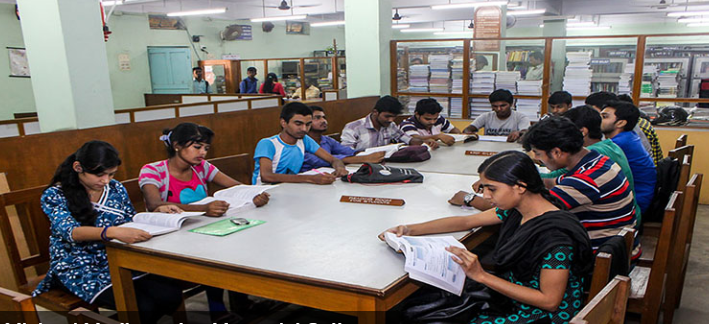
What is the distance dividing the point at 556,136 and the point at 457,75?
12.6 feet

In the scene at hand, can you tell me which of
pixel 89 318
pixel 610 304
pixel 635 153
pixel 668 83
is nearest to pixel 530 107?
pixel 668 83

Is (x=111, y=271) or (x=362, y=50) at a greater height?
(x=362, y=50)

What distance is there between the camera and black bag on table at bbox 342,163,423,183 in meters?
2.71

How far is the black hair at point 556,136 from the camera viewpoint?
76.1 inches

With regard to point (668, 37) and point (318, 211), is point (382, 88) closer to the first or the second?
point (668, 37)

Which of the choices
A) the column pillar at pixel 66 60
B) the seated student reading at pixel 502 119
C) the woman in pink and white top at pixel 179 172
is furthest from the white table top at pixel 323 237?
the seated student reading at pixel 502 119

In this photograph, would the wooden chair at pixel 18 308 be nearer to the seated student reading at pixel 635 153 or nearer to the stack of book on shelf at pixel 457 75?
the seated student reading at pixel 635 153

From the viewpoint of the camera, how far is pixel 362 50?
5949 millimetres

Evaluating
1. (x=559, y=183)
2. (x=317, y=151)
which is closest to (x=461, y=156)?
(x=317, y=151)

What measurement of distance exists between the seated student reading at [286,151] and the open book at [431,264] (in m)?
1.28

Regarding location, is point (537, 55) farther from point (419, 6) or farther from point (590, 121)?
point (419, 6)

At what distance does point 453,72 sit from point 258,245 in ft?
14.4

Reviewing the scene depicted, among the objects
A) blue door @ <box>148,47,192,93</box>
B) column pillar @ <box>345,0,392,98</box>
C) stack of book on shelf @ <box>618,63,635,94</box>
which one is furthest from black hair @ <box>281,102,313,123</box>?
blue door @ <box>148,47,192,93</box>

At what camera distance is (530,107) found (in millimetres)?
5348
